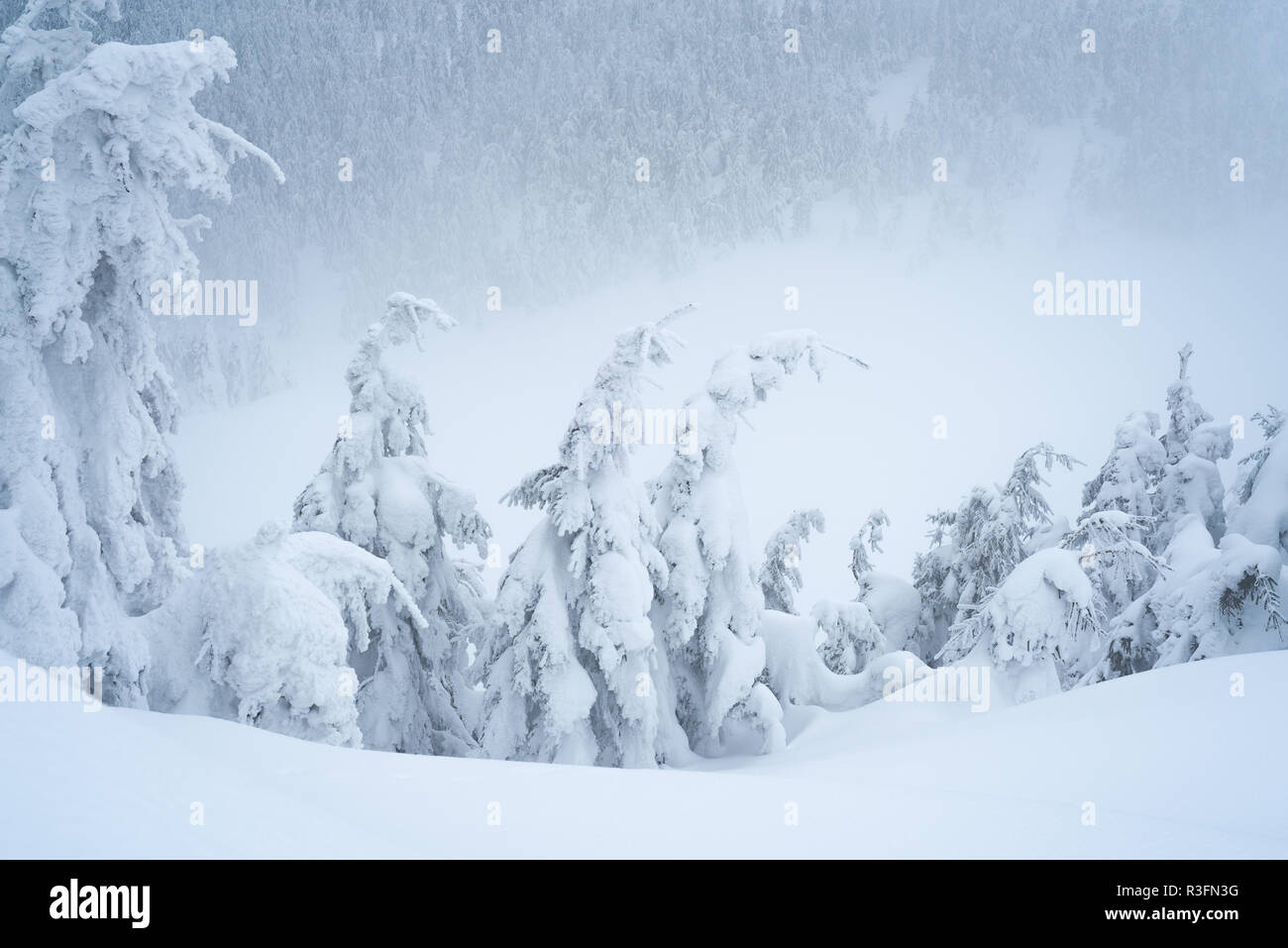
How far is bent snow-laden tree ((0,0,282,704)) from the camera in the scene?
6402 mm

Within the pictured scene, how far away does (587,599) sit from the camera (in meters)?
11.5

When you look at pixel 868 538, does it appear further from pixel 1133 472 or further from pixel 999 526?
pixel 1133 472

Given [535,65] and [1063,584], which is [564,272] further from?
[1063,584]

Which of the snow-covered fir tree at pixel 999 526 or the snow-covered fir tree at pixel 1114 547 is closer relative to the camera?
the snow-covered fir tree at pixel 1114 547

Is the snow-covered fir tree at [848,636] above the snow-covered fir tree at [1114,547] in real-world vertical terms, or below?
below

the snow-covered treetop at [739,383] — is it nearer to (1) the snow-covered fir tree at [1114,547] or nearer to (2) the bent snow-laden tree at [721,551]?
(2) the bent snow-laden tree at [721,551]

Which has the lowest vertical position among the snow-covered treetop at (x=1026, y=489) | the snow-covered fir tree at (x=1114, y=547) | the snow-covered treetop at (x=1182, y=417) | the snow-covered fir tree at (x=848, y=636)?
the snow-covered fir tree at (x=848, y=636)

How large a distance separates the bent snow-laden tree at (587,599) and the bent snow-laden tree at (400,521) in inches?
74.8

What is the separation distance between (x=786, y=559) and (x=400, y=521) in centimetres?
845

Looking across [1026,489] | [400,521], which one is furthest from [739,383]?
[1026,489]

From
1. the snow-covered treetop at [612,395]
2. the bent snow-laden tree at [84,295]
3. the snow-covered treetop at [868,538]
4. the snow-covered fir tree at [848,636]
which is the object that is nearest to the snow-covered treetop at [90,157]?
the bent snow-laden tree at [84,295]

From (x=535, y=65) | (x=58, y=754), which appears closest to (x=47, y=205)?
(x=58, y=754)

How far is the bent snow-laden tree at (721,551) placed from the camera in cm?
1200

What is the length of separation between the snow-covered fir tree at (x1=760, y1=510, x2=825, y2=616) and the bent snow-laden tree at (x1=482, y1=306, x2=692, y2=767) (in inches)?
192
